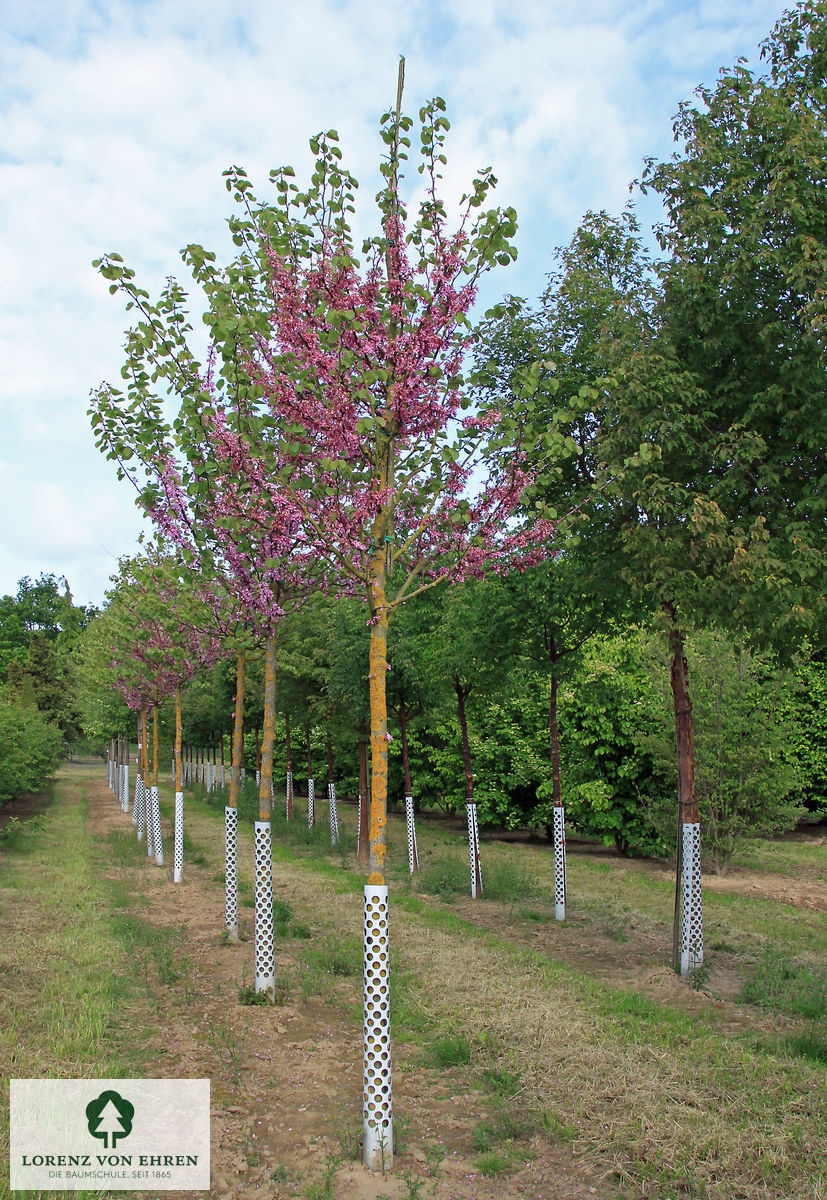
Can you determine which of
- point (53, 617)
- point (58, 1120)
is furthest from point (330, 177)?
point (53, 617)

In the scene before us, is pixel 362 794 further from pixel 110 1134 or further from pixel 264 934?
pixel 110 1134

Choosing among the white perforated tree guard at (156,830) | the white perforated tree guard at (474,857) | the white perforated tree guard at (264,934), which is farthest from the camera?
the white perforated tree guard at (156,830)

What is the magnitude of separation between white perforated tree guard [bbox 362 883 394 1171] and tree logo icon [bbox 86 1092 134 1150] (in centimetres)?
159

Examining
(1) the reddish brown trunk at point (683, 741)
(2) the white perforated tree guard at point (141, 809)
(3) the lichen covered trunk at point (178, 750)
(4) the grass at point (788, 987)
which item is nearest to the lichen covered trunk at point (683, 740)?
(1) the reddish brown trunk at point (683, 741)

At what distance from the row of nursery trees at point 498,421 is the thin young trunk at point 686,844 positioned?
1.5 inches

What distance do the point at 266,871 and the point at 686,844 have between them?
203 inches

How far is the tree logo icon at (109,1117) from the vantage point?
5109 mm

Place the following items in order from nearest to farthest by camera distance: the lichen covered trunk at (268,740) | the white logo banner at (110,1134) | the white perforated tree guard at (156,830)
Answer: the white logo banner at (110,1134)
the lichen covered trunk at (268,740)
the white perforated tree guard at (156,830)

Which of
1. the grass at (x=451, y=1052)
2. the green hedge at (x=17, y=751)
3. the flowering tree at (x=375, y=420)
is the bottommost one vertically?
the grass at (x=451, y=1052)

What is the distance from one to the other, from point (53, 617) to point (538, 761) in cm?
8380

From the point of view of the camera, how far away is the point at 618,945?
11.7 meters

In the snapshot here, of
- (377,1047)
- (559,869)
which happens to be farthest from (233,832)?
(377,1047)

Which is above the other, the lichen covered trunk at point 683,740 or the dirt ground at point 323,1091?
the lichen covered trunk at point 683,740

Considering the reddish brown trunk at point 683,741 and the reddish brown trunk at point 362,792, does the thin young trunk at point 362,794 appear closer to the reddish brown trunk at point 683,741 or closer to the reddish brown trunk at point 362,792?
the reddish brown trunk at point 362,792
